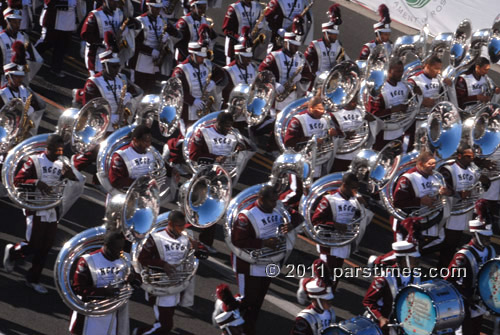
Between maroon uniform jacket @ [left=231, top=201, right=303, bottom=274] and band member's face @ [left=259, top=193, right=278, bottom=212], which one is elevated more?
band member's face @ [left=259, top=193, right=278, bottom=212]

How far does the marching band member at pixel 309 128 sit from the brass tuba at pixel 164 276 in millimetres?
3413

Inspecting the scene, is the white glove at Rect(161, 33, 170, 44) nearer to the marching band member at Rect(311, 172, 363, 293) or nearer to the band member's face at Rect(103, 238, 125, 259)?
the marching band member at Rect(311, 172, 363, 293)

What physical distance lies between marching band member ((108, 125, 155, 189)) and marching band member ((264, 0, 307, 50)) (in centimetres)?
677

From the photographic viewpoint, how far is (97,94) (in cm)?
1495

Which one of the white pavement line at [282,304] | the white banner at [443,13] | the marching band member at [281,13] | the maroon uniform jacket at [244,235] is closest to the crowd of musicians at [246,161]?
the maroon uniform jacket at [244,235]

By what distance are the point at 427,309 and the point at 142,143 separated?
163 inches

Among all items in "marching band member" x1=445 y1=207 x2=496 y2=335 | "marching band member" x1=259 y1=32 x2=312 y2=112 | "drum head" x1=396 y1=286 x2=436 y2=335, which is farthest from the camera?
"marching band member" x1=259 y1=32 x2=312 y2=112

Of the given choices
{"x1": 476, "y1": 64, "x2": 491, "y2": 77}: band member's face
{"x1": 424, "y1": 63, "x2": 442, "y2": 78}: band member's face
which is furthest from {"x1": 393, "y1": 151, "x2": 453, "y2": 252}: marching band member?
{"x1": 476, "y1": 64, "x2": 491, "y2": 77}: band member's face

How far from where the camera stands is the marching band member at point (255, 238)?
38.5 feet

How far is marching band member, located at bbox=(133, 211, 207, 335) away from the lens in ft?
36.5

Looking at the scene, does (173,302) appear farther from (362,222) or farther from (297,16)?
(297,16)

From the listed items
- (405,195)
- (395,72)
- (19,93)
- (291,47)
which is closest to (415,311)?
(405,195)

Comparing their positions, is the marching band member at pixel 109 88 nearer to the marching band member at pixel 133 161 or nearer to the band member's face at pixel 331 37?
the marching band member at pixel 133 161

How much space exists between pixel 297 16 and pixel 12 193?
7.82 metres
